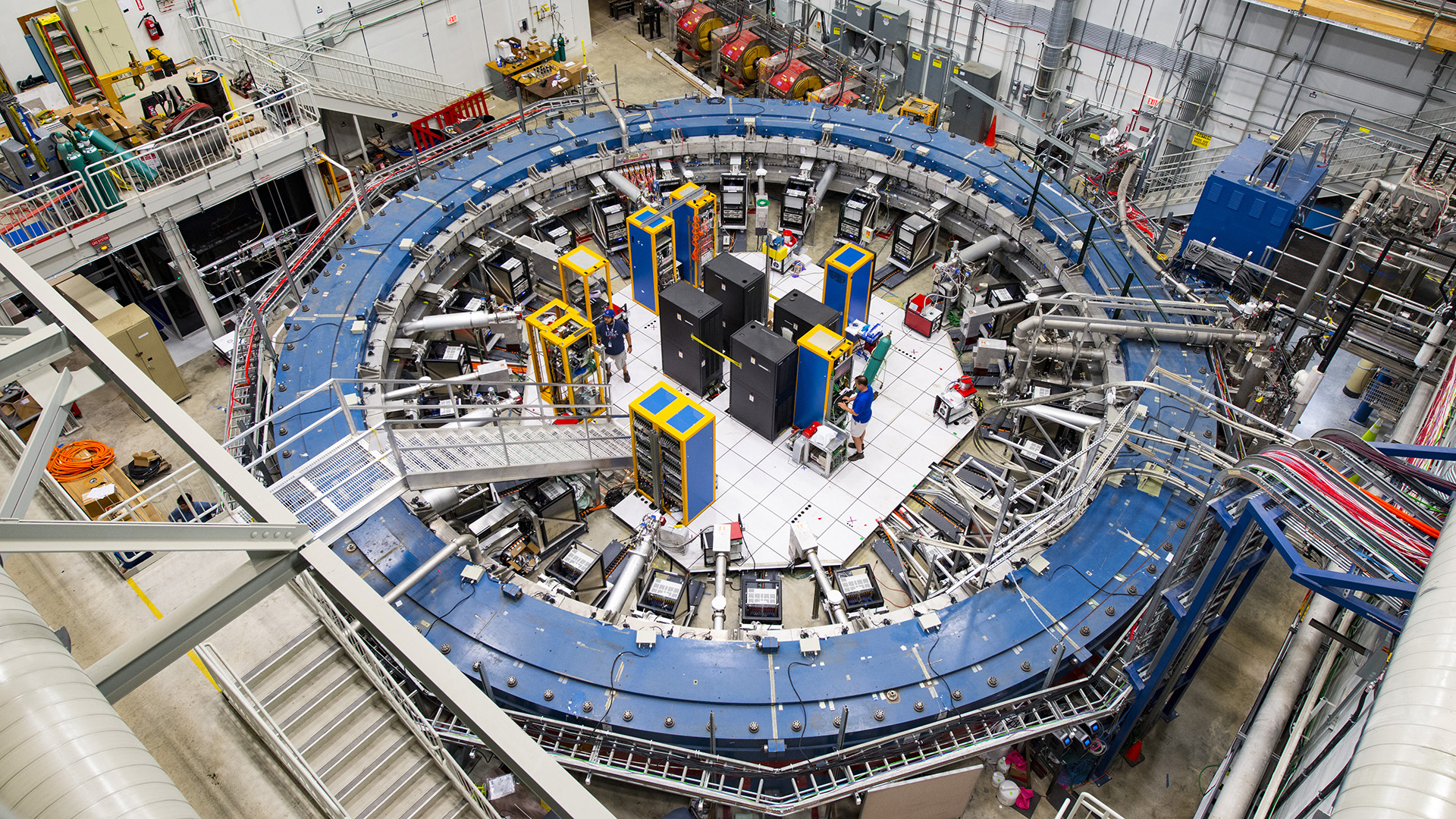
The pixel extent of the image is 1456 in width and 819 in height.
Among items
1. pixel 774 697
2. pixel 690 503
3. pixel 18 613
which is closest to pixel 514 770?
pixel 18 613

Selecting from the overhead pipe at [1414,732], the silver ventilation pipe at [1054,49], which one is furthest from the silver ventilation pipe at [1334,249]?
the overhead pipe at [1414,732]

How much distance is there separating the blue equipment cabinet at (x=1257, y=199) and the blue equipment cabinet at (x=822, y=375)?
7.21 m

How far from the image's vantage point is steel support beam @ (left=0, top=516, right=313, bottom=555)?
4.60 meters

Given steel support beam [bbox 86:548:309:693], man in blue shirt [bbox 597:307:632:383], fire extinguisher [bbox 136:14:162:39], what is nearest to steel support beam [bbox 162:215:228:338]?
fire extinguisher [bbox 136:14:162:39]

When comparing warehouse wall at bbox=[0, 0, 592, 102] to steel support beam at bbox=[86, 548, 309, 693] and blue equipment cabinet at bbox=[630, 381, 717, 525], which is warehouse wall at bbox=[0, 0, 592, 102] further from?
steel support beam at bbox=[86, 548, 309, 693]

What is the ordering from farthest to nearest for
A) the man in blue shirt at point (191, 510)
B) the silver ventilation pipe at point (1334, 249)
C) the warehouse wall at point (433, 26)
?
1. the warehouse wall at point (433, 26)
2. the silver ventilation pipe at point (1334, 249)
3. the man in blue shirt at point (191, 510)

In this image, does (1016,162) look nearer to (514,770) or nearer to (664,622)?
(664,622)

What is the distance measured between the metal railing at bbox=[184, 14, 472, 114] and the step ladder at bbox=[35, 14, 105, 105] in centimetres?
253

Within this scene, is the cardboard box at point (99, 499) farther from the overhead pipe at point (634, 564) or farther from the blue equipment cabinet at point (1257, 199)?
the blue equipment cabinet at point (1257, 199)

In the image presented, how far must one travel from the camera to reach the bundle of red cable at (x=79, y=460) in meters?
13.7

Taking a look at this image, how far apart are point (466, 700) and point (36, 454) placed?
3.94 metres

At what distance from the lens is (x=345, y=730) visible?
26.0 feet

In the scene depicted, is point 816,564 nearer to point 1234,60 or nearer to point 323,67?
point 1234,60

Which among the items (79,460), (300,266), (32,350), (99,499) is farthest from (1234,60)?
(79,460)
